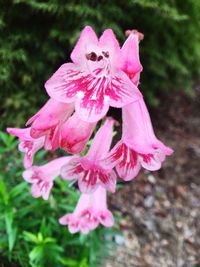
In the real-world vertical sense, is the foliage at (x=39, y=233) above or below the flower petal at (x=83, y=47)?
below

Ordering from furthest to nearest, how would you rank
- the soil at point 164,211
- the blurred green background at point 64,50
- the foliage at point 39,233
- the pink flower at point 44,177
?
the soil at point 164,211
the blurred green background at point 64,50
the foliage at point 39,233
the pink flower at point 44,177

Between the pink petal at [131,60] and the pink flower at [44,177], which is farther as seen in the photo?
the pink flower at [44,177]

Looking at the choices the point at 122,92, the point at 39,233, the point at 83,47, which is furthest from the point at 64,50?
the point at 122,92

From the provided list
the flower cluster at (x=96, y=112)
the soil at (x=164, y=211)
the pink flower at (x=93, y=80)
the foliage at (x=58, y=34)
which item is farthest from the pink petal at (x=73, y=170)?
the foliage at (x=58, y=34)

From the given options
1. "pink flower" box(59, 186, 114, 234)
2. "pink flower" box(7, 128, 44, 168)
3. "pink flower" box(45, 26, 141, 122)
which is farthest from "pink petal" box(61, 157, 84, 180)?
"pink flower" box(59, 186, 114, 234)

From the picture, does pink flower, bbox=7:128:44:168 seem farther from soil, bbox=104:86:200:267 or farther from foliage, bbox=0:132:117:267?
soil, bbox=104:86:200:267

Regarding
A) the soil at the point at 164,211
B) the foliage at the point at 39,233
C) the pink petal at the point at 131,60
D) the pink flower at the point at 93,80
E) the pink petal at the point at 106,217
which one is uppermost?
the pink petal at the point at 131,60

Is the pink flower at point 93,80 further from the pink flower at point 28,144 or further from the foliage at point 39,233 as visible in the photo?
the foliage at point 39,233
